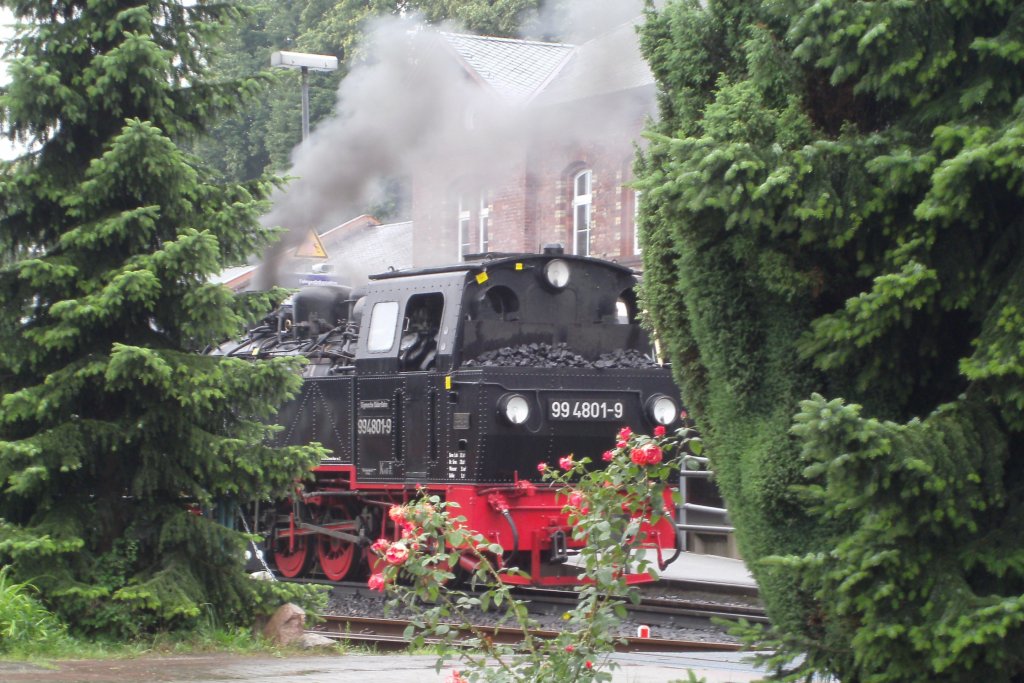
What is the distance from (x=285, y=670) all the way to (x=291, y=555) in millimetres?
8430

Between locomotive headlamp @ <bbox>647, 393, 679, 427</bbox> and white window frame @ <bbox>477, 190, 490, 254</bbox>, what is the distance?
48.2 feet

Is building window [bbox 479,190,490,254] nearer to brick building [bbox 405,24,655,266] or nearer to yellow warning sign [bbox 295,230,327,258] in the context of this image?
brick building [bbox 405,24,655,266]

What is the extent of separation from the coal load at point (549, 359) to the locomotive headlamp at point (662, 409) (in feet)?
1.65

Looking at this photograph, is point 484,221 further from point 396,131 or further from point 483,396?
point 483,396

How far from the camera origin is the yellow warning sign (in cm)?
1695

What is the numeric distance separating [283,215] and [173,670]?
39.1 ft

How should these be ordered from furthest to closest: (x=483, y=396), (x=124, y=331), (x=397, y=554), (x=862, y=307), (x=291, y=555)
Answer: (x=291, y=555) < (x=483, y=396) < (x=124, y=331) < (x=397, y=554) < (x=862, y=307)

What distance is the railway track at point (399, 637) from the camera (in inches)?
389

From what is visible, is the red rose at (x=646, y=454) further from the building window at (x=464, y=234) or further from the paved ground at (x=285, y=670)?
the building window at (x=464, y=234)

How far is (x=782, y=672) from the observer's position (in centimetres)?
459

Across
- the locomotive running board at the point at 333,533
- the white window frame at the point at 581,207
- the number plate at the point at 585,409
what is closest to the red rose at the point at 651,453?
the number plate at the point at 585,409

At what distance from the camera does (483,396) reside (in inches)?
474

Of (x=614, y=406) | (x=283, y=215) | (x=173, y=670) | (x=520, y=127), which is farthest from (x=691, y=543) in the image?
(x=173, y=670)

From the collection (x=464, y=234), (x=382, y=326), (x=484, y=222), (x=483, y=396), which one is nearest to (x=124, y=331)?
(x=483, y=396)
